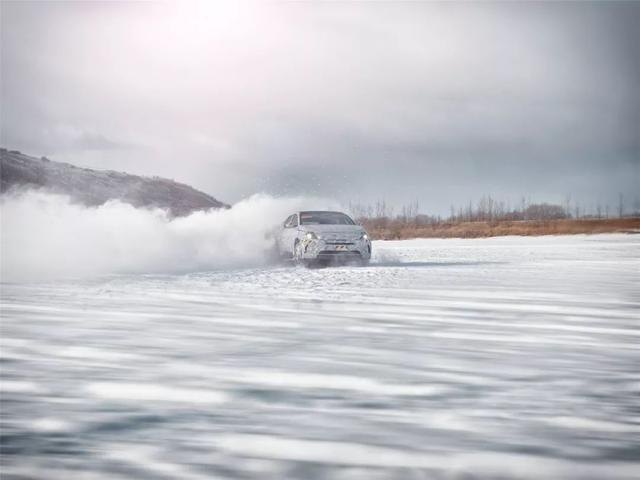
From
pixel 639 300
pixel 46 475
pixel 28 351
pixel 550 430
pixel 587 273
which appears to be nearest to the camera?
pixel 46 475

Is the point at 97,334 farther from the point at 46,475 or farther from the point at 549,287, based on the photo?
the point at 549,287

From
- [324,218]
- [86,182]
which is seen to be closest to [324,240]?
[324,218]

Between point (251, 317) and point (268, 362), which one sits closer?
point (268, 362)

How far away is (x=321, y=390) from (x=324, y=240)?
12014 millimetres

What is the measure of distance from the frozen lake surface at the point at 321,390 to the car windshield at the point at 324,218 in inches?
333

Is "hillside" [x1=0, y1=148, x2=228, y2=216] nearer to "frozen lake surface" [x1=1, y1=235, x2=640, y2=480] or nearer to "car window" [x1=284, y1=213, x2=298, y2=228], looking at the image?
"car window" [x1=284, y1=213, x2=298, y2=228]

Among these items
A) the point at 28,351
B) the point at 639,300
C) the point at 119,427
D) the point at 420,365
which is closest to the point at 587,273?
the point at 639,300

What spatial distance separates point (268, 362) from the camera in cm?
500

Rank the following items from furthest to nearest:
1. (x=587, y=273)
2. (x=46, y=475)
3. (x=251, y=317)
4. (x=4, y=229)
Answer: (x=4, y=229), (x=587, y=273), (x=251, y=317), (x=46, y=475)

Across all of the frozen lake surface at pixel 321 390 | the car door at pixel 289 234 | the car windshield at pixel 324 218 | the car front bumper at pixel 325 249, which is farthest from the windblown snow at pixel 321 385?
the car windshield at pixel 324 218

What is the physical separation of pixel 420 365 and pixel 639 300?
536cm

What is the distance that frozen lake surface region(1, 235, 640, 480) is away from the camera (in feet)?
9.44

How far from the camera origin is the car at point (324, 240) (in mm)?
16125

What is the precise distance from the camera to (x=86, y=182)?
74938 millimetres
